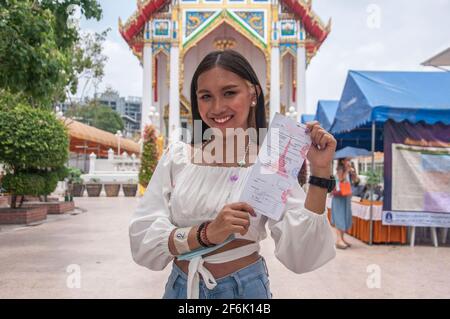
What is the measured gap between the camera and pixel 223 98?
131cm

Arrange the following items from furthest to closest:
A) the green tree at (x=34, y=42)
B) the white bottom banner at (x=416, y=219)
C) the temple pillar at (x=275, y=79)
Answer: the temple pillar at (x=275, y=79), the white bottom banner at (x=416, y=219), the green tree at (x=34, y=42)

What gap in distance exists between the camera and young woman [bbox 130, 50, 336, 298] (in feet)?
3.96

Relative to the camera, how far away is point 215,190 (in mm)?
1310

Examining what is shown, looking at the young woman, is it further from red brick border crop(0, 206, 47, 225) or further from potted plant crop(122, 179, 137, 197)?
potted plant crop(122, 179, 137, 197)

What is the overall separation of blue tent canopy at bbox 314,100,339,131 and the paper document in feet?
29.7

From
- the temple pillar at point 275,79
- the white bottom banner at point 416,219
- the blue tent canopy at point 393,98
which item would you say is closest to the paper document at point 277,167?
the blue tent canopy at point 393,98

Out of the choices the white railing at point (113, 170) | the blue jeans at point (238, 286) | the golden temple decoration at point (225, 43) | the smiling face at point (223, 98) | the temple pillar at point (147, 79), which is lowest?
the white railing at point (113, 170)

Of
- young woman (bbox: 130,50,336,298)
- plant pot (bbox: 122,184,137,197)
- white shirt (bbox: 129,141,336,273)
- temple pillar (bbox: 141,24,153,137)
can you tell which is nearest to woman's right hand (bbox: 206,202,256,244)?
young woman (bbox: 130,50,336,298)

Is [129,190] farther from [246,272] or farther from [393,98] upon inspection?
[246,272]

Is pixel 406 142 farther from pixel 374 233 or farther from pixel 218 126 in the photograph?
pixel 218 126

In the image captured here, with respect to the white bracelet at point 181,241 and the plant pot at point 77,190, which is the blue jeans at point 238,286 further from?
the plant pot at point 77,190

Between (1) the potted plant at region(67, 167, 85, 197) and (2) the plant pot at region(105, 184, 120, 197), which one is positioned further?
(2) the plant pot at region(105, 184, 120, 197)

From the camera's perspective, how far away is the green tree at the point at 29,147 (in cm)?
868

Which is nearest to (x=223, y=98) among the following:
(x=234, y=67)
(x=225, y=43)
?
(x=234, y=67)
